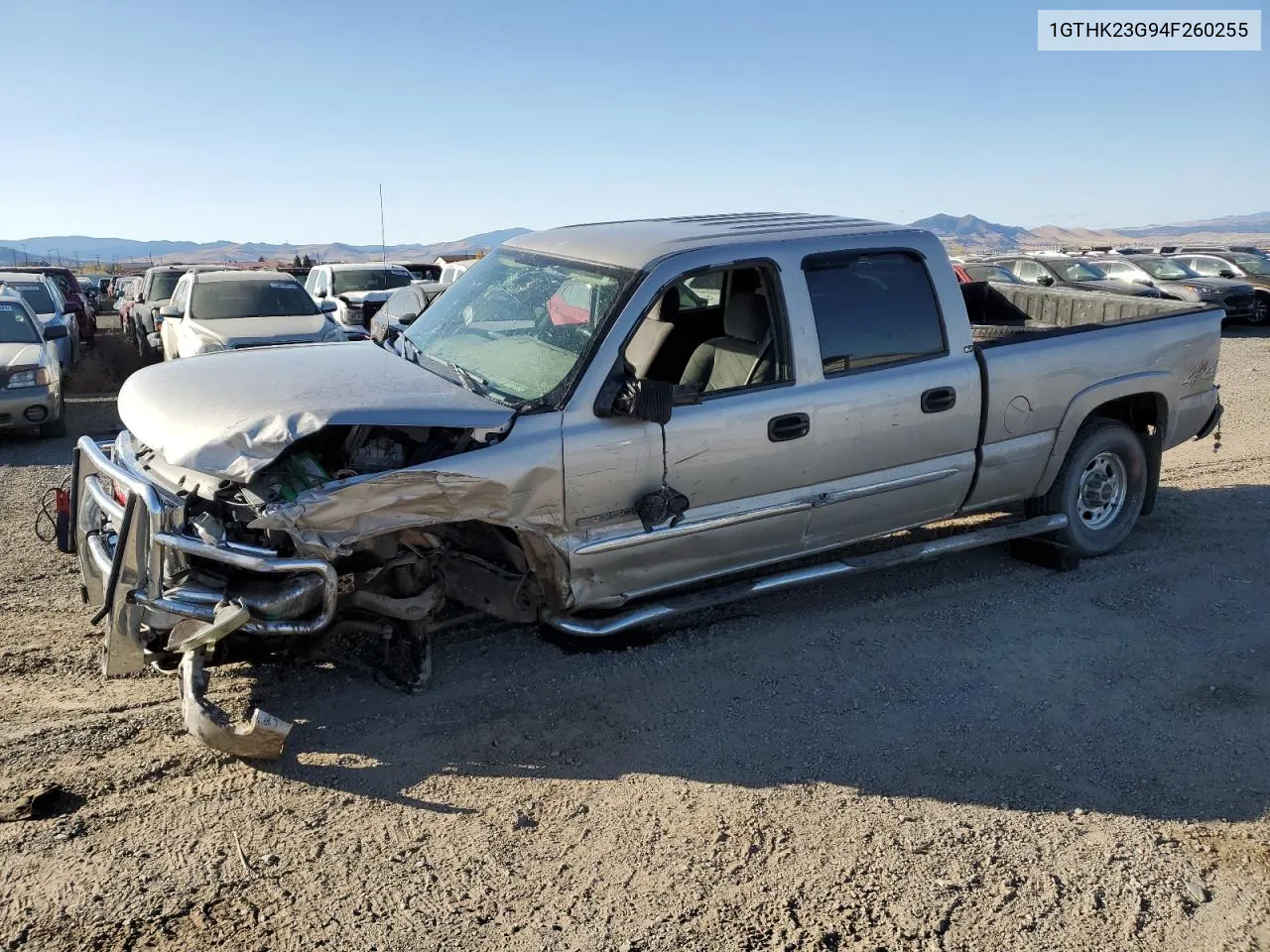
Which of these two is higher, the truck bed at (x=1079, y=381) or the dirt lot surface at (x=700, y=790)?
the truck bed at (x=1079, y=381)

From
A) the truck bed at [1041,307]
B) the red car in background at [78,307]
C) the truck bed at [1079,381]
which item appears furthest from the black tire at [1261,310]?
the red car in background at [78,307]

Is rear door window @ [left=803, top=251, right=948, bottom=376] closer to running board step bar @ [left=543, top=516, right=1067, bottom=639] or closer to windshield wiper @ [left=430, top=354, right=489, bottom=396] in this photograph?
running board step bar @ [left=543, top=516, right=1067, bottom=639]

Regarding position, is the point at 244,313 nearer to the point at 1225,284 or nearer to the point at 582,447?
the point at 582,447

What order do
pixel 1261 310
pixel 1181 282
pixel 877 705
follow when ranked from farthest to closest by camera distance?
pixel 1181 282 → pixel 1261 310 → pixel 877 705

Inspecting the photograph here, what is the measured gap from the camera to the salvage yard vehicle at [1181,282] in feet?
64.0

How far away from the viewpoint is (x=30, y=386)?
974cm

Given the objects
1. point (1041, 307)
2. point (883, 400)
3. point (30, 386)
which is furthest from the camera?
point (30, 386)

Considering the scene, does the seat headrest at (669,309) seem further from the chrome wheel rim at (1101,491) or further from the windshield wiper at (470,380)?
the chrome wheel rim at (1101,491)

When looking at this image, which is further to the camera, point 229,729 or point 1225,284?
point 1225,284

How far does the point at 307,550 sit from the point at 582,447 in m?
1.17

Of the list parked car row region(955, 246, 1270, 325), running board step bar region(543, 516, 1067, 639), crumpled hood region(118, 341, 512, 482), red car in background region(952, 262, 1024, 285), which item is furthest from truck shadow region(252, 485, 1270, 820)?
red car in background region(952, 262, 1024, 285)

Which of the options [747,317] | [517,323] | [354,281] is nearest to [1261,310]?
[354,281]

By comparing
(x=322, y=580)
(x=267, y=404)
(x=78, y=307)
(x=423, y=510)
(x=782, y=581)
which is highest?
(x=78, y=307)

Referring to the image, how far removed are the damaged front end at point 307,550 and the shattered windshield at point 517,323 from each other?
415 mm
